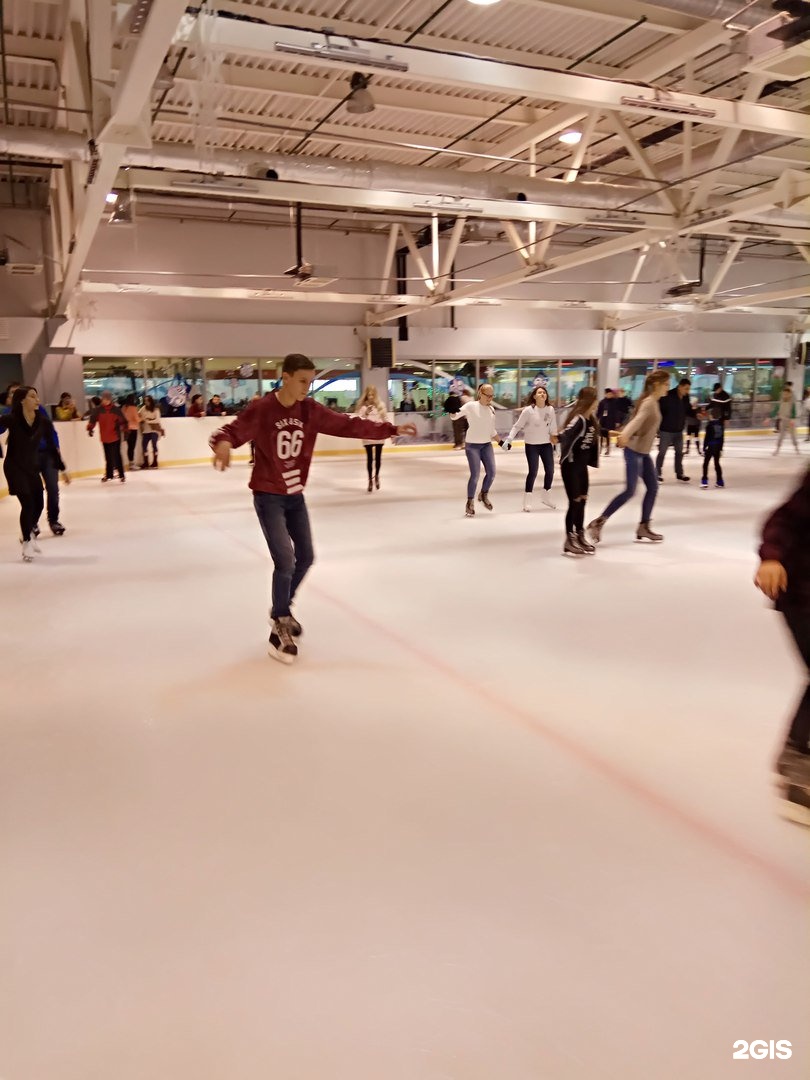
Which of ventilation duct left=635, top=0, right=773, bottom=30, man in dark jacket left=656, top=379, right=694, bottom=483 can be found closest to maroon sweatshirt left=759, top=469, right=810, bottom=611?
ventilation duct left=635, top=0, right=773, bottom=30

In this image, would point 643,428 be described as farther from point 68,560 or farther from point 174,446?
point 174,446

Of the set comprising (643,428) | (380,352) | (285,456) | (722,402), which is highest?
(380,352)

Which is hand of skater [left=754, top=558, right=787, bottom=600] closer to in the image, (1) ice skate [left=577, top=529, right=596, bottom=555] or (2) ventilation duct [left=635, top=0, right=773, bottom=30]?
(1) ice skate [left=577, top=529, right=596, bottom=555]

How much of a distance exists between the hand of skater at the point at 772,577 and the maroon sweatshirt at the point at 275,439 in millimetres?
1922

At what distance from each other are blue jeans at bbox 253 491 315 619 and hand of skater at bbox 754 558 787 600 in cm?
209

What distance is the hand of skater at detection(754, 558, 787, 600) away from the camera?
6.22 ft

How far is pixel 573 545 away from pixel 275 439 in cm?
310

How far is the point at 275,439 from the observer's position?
10.8 feet

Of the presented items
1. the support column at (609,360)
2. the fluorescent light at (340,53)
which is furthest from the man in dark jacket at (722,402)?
the support column at (609,360)

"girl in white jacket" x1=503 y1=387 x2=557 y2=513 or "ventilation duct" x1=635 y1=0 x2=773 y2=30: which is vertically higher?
"ventilation duct" x1=635 y1=0 x2=773 y2=30

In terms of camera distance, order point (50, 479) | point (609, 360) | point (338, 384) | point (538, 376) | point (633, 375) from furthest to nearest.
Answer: point (633, 375)
point (609, 360)
point (538, 376)
point (338, 384)
point (50, 479)

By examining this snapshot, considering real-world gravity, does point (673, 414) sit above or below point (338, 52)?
below

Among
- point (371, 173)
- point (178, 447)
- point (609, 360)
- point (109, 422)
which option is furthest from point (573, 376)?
point (371, 173)

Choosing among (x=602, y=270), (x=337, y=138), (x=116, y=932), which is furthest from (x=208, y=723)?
(x=602, y=270)
